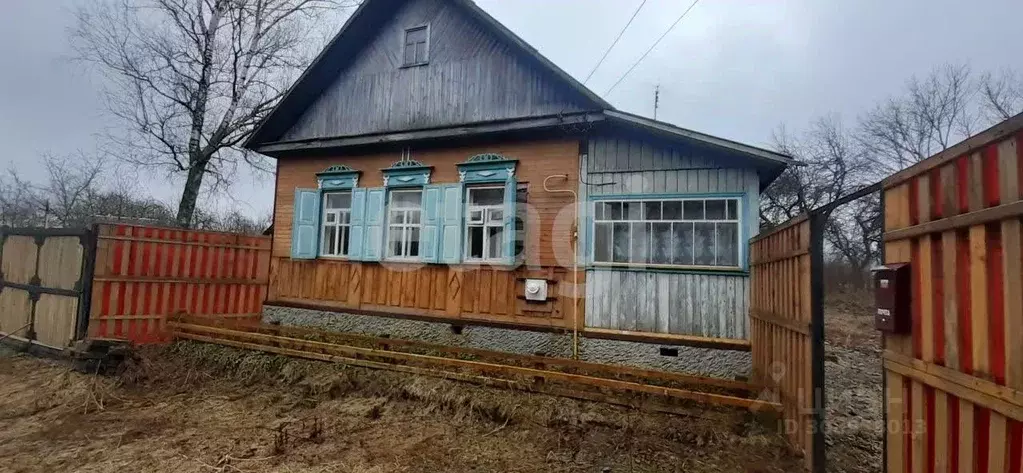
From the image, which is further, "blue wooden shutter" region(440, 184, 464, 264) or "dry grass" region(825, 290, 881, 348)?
"dry grass" region(825, 290, 881, 348)

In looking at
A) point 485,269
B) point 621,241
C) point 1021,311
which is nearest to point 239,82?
point 485,269

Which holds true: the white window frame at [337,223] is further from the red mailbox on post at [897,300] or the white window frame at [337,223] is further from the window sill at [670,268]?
the red mailbox on post at [897,300]

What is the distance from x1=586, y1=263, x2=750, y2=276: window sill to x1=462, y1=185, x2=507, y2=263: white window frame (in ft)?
5.48

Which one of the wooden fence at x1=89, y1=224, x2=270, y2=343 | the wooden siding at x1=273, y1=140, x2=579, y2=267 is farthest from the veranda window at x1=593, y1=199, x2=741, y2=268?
the wooden fence at x1=89, y1=224, x2=270, y2=343

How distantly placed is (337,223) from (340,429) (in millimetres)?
5571

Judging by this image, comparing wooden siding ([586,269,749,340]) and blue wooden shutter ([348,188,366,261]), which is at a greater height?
blue wooden shutter ([348,188,366,261])

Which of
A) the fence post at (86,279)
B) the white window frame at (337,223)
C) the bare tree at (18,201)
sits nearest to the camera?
the fence post at (86,279)

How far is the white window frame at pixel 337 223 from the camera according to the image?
9.36 metres

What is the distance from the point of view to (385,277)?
342 inches

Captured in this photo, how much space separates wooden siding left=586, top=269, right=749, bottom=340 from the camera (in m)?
6.35

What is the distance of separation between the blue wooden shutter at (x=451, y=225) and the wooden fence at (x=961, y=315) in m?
6.26

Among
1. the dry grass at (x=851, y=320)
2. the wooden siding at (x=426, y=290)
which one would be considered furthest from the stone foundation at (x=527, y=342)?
the dry grass at (x=851, y=320)

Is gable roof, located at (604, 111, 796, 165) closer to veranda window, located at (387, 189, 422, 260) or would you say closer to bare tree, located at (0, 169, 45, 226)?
veranda window, located at (387, 189, 422, 260)

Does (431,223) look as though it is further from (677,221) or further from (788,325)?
(788,325)
